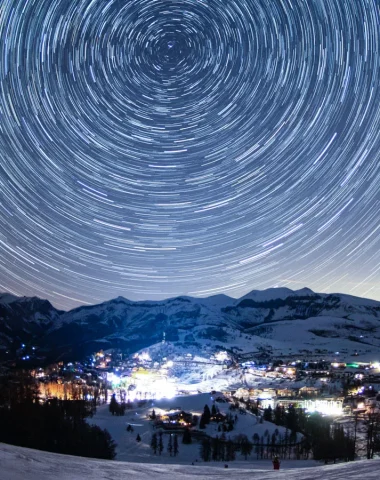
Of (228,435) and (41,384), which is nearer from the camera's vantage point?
(228,435)

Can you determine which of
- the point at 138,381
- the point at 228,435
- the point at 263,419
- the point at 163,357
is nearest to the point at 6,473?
the point at 228,435

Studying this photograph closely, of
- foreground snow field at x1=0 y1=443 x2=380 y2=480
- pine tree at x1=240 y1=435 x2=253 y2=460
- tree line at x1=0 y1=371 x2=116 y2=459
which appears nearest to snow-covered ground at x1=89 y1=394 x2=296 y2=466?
pine tree at x1=240 y1=435 x2=253 y2=460

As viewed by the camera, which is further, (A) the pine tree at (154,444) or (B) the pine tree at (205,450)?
(A) the pine tree at (154,444)

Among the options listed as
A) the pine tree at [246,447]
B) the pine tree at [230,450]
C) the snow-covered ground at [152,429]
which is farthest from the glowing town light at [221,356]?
the pine tree at [246,447]

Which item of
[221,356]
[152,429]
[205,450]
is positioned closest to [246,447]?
[205,450]

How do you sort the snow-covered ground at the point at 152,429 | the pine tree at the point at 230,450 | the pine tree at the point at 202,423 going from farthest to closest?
the pine tree at the point at 202,423 → the pine tree at the point at 230,450 → the snow-covered ground at the point at 152,429

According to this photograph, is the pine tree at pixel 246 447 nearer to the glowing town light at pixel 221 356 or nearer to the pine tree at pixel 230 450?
the pine tree at pixel 230 450

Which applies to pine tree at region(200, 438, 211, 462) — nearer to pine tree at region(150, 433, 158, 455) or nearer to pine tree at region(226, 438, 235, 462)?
pine tree at region(226, 438, 235, 462)

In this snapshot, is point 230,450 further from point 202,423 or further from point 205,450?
point 202,423

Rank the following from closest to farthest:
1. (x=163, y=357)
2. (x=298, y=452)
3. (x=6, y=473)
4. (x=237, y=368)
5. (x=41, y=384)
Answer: (x=6, y=473)
(x=298, y=452)
(x=41, y=384)
(x=237, y=368)
(x=163, y=357)

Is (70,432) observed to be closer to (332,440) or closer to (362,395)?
(332,440)

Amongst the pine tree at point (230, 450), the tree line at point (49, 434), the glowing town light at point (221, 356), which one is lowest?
the pine tree at point (230, 450)
